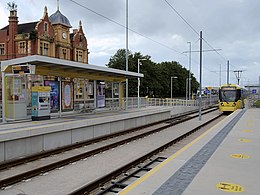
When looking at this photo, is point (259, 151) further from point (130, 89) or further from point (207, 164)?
point (130, 89)

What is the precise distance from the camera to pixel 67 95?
16016mm

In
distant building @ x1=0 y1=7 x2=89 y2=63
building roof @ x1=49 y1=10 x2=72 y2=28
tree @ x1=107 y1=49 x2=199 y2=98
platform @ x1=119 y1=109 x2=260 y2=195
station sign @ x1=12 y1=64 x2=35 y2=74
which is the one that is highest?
building roof @ x1=49 y1=10 x2=72 y2=28

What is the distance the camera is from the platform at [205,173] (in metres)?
5.07

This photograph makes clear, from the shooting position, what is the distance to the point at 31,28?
47.9 m

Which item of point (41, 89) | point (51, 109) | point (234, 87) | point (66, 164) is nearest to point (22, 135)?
point (66, 164)

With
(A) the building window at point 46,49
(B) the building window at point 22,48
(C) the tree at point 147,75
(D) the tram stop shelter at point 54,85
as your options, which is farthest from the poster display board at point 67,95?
(C) the tree at point 147,75

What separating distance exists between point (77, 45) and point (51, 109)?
1638 inches

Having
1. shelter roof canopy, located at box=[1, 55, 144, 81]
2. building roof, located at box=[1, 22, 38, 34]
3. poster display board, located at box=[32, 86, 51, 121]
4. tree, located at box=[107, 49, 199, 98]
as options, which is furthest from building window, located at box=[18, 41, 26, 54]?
poster display board, located at box=[32, 86, 51, 121]

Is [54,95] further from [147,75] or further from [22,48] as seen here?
[147,75]

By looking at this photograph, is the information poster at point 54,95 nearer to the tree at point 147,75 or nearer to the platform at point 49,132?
the platform at point 49,132

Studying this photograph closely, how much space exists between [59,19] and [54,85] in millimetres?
39798

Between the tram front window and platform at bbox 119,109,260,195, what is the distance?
2087 cm

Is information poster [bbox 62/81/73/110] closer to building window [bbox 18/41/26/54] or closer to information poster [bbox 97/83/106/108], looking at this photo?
information poster [bbox 97/83/106/108]

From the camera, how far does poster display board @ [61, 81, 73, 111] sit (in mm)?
15744
